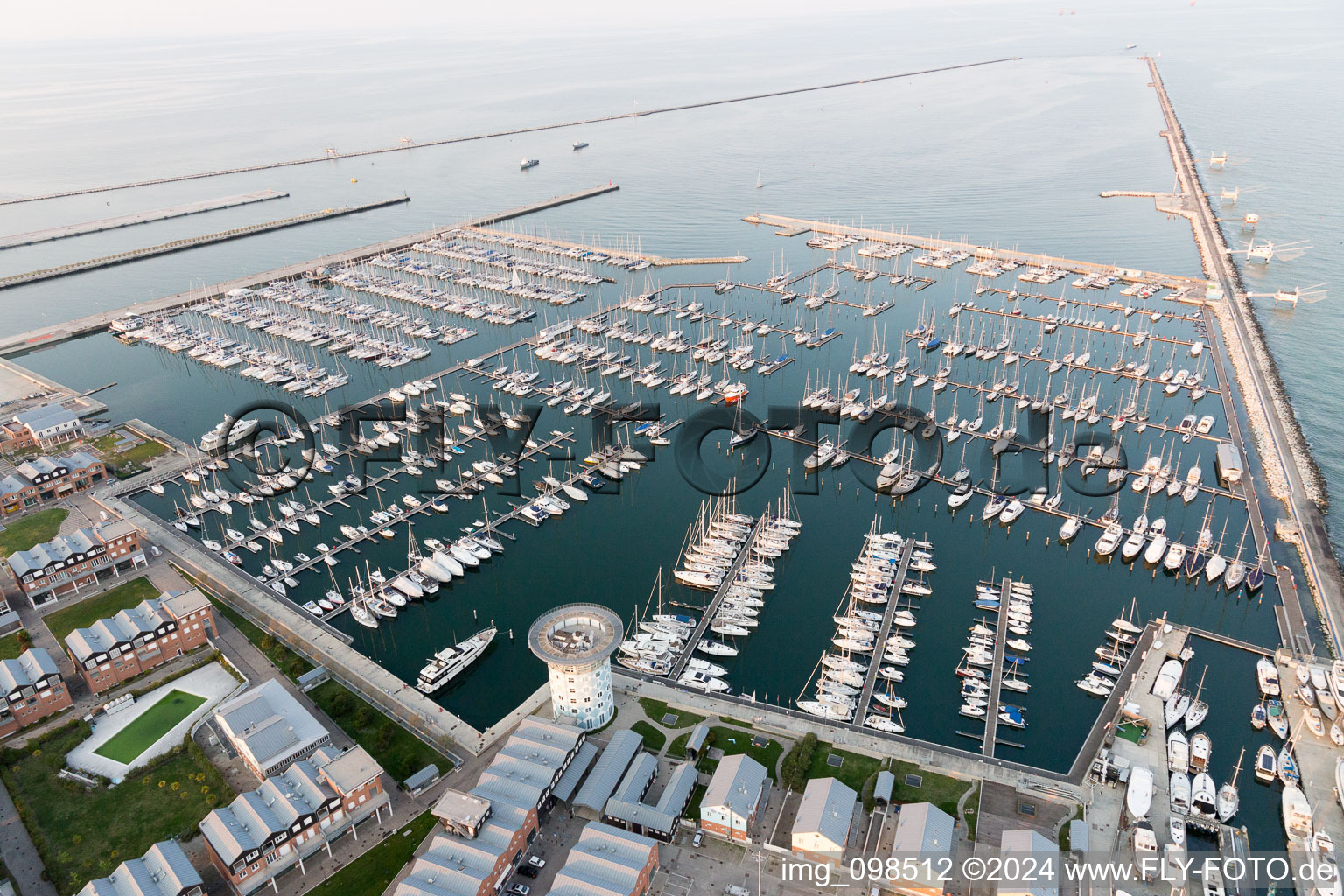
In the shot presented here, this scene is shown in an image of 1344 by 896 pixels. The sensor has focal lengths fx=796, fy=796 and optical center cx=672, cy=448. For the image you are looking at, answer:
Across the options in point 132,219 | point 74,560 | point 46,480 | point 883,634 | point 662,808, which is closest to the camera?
point 662,808

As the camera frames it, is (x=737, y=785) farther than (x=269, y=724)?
No

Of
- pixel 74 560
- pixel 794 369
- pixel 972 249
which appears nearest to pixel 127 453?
pixel 74 560

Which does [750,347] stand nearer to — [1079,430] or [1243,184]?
[1079,430]

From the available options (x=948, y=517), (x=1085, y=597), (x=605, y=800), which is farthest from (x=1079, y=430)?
(x=605, y=800)

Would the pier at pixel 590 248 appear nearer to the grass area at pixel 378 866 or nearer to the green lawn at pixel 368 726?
the green lawn at pixel 368 726

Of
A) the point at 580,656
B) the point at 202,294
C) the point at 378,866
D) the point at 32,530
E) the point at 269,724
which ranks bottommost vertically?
the point at 378,866

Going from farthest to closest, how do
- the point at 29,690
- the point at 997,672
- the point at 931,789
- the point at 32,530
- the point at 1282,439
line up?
the point at 1282,439 < the point at 32,530 < the point at 997,672 < the point at 29,690 < the point at 931,789

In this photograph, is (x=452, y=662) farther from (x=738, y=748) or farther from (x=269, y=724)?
(x=738, y=748)

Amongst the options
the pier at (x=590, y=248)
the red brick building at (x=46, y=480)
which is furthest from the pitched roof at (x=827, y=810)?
the pier at (x=590, y=248)
